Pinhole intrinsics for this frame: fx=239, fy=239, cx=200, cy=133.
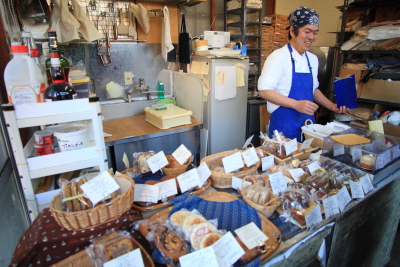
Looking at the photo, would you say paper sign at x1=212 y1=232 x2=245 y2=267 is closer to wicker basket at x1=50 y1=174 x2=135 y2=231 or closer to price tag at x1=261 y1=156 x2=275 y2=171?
wicker basket at x1=50 y1=174 x2=135 y2=231

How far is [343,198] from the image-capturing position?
121 centimetres

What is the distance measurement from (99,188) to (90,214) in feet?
0.33

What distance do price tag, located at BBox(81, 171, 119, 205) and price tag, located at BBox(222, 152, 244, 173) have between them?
0.65 m

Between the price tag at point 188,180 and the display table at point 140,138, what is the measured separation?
1.07m

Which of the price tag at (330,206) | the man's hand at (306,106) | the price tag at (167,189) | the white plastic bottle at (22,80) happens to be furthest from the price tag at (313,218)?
the white plastic bottle at (22,80)

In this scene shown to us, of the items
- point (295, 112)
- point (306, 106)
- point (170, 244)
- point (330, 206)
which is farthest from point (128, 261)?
point (295, 112)

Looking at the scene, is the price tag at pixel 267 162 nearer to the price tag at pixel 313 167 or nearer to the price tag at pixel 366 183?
the price tag at pixel 313 167

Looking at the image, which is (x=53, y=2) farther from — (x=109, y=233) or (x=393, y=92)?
(x=393, y=92)

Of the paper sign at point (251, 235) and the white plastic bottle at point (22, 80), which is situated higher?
the white plastic bottle at point (22, 80)

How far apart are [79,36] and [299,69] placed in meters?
2.14

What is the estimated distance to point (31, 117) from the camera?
1080mm

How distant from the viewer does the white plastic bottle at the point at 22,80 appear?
1.06 m

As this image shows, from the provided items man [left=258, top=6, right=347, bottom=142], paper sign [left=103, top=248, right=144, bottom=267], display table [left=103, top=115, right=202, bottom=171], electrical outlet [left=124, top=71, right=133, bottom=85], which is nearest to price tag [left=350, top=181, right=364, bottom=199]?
man [left=258, top=6, right=347, bottom=142]

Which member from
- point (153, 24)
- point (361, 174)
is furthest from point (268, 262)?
point (153, 24)
